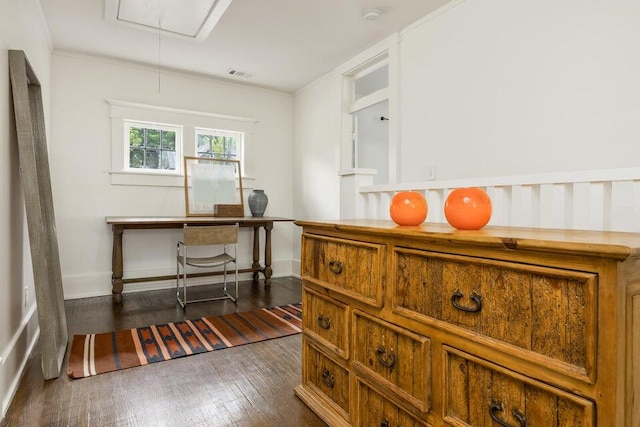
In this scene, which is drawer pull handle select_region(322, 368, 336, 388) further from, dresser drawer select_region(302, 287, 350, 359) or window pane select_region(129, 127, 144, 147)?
window pane select_region(129, 127, 144, 147)

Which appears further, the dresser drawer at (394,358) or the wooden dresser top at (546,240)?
the dresser drawer at (394,358)

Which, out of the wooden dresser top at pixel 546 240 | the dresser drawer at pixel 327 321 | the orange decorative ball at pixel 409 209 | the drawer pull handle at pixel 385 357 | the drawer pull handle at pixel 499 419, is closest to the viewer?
the wooden dresser top at pixel 546 240

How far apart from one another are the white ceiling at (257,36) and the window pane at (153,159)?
3.29 ft

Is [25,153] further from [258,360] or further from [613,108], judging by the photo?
[613,108]

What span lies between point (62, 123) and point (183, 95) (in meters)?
1.30

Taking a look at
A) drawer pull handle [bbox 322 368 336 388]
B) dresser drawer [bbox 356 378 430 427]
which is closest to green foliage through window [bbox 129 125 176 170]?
drawer pull handle [bbox 322 368 336 388]

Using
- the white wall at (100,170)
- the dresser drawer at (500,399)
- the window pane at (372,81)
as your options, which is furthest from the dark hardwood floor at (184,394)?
the window pane at (372,81)

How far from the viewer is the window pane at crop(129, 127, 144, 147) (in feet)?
13.6

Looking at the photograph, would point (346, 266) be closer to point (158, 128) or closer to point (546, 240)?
point (546, 240)

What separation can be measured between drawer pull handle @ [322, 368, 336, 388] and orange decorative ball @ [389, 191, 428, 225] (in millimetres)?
792

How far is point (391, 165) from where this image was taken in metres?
3.43

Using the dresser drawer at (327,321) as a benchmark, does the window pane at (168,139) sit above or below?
above

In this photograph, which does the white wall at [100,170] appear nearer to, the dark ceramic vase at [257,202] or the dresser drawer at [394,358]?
the dark ceramic vase at [257,202]

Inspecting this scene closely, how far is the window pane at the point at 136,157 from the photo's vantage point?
413cm
